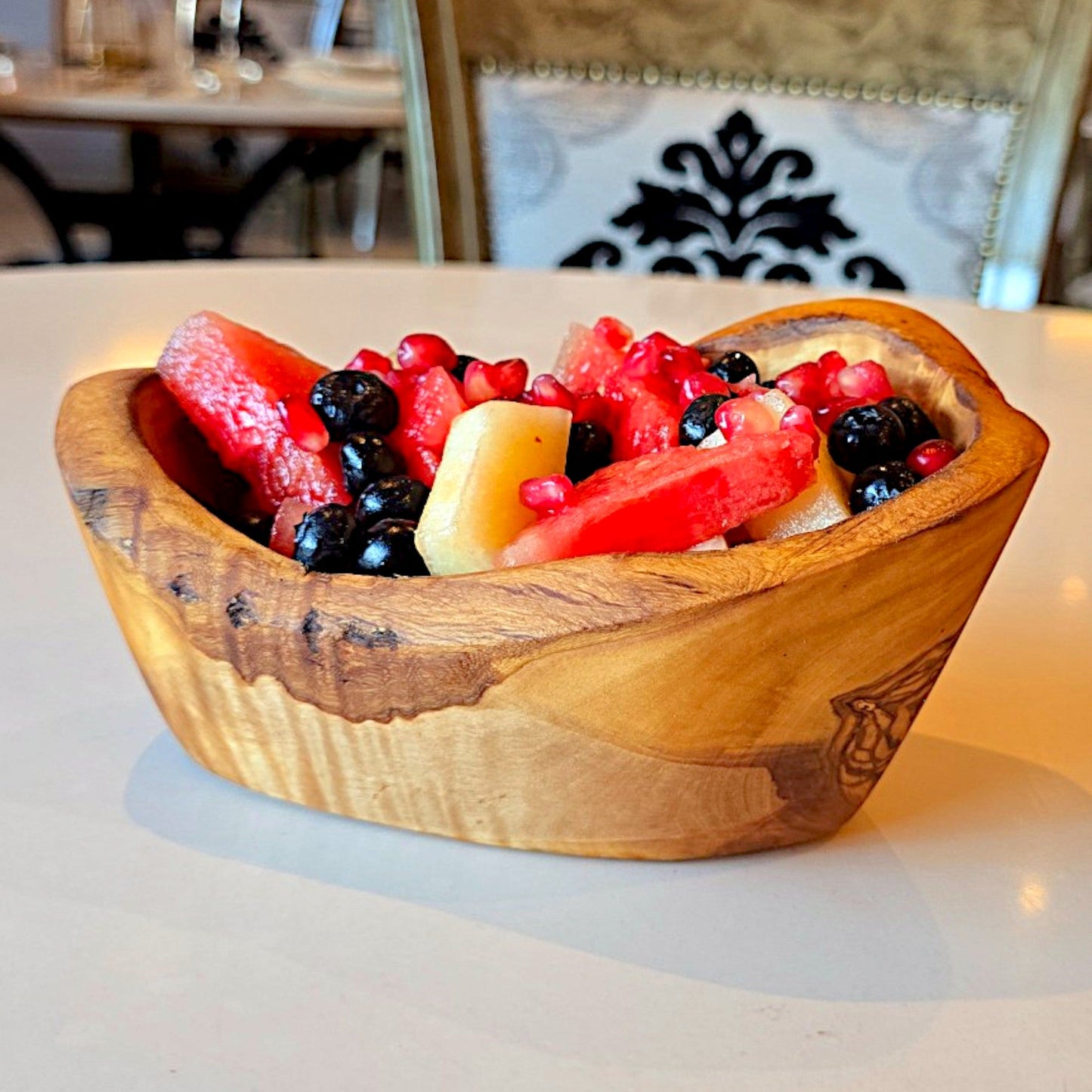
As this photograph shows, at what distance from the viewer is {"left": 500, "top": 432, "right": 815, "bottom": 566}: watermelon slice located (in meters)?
0.47

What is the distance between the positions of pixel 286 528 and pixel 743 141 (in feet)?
3.96

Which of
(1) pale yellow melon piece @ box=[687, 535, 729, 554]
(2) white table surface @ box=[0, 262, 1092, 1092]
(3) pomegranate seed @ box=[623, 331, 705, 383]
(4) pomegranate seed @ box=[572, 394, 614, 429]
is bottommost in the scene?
(2) white table surface @ box=[0, 262, 1092, 1092]

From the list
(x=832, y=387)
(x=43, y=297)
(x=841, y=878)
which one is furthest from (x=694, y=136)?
(x=841, y=878)

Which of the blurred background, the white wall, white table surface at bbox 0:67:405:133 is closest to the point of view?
the blurred background

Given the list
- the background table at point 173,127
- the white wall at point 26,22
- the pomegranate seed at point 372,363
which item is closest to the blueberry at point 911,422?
the pomegranate seed at point 372,363

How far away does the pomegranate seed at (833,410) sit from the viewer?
0.58 m

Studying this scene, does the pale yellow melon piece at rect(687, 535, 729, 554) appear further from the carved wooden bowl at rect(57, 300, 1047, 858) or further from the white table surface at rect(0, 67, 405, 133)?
the white table surface at rect(0, 67, 405, 133)

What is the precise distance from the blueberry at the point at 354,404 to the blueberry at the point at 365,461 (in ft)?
0.04

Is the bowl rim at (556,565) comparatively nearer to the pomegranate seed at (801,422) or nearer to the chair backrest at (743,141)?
the pomegranate seed at (801,422)

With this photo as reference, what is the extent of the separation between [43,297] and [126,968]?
2.86 ft

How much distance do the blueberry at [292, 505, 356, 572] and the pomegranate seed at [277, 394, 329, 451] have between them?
0.10m

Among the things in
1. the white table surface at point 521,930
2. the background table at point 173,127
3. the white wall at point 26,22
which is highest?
the white table surface at point 521,930

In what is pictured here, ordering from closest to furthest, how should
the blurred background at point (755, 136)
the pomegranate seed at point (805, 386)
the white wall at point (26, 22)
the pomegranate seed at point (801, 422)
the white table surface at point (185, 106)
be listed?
the pomegranate seed at point (801, 422), the pomegranate seed at point (805, 386), the blurred background at point (755, 136), the white table surface at point (185, 106), the white wall at point (26, 22)

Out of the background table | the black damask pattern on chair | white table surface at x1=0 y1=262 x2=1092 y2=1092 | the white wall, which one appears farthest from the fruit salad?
the white wall
